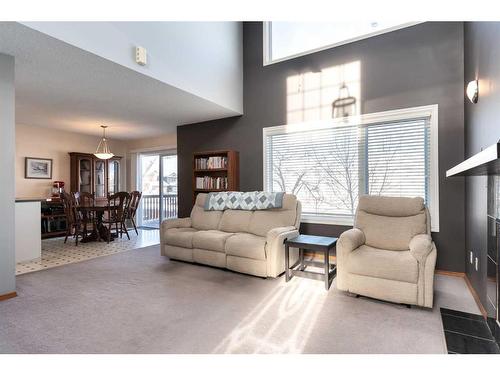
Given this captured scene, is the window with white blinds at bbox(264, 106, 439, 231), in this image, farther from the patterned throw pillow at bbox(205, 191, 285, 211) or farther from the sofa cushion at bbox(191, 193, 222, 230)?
the sofa cushion at bbox(191, 193, 222, 230)

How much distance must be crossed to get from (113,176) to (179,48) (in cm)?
471

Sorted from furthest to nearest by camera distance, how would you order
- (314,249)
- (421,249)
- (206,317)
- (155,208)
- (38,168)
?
1. (155,208)
2. (38,168)
3. (314,249)
4. (421,249)
5. (206,317)

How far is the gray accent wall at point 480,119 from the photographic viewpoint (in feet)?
6.67

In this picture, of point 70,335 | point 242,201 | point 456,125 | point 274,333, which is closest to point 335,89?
point 456,125

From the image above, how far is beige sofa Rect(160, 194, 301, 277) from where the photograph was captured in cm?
317

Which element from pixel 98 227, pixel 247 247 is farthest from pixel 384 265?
pixel 98 227

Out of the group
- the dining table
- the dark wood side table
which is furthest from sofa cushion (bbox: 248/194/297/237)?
the dining table

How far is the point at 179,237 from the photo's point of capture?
3.79 metres

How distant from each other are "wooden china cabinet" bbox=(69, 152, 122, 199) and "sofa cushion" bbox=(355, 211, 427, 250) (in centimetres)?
606

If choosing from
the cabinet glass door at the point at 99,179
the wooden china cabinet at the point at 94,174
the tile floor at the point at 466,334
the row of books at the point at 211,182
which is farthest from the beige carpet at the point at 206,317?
the cabinet glass door at the point at 99,179

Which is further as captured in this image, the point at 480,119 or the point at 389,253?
the point at 389,253

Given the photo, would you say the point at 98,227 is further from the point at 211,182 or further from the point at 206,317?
the point at 206,317

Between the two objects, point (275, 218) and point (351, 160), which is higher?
point (351, 160)

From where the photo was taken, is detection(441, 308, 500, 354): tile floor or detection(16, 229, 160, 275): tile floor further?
detection(16, 229, 160, 275): tile floor
